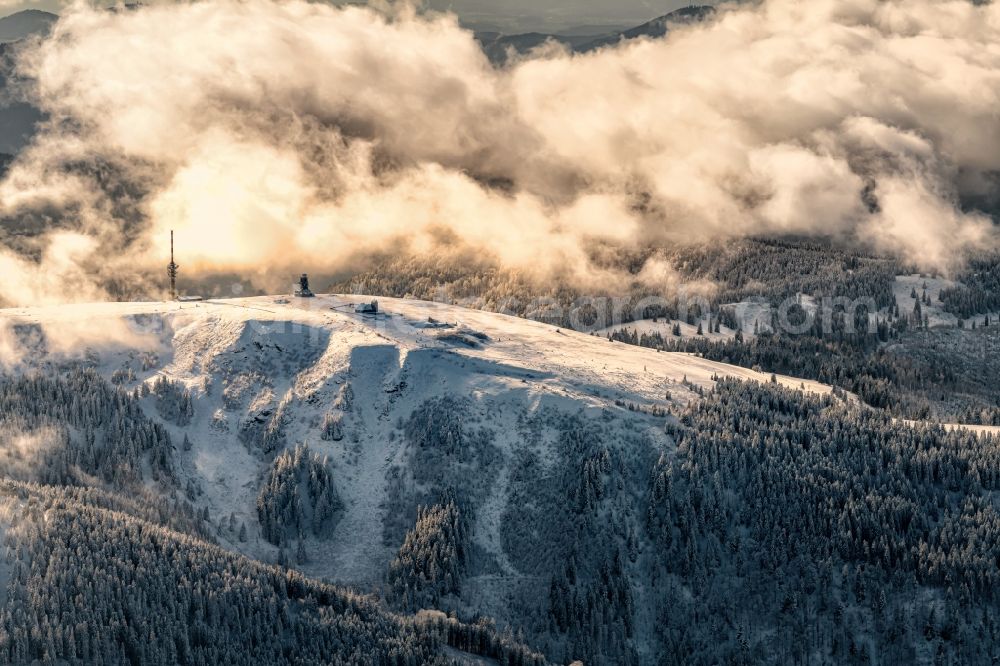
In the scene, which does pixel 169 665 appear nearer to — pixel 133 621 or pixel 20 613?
pixel 133 621

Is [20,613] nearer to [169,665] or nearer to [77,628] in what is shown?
[77,628]

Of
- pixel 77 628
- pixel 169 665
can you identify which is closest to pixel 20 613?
pixel 77 628

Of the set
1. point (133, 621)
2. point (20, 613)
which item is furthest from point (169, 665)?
point (20, 613)
